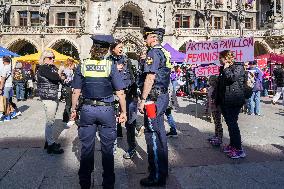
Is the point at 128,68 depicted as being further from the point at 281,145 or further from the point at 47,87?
the point at 281,145

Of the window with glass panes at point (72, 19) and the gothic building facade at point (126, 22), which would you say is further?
the window with glass panes at point (72, 19)

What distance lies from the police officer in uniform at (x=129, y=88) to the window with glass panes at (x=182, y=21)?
114 feet

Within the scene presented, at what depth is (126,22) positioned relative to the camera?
38062 mm

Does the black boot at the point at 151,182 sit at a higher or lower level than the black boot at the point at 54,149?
lower

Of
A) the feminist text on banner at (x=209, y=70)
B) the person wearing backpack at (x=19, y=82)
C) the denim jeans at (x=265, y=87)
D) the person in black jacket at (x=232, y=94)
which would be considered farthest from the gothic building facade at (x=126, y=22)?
the person in black jacket at (x=232, y=94)

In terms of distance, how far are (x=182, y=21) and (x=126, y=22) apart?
7078 millimetres

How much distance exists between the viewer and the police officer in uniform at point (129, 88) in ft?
19.7

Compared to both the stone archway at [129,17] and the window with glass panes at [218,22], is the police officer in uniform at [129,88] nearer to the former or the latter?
the stone archway at [129,17]

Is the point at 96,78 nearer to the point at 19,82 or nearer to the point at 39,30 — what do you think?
the point at 19,82

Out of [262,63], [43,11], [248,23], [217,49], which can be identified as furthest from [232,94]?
[248,23]

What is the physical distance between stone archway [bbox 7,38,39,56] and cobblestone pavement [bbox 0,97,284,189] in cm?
2903

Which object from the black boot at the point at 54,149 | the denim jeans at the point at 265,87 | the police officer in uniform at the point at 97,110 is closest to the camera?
the police officer in uniform at the point at 97,110

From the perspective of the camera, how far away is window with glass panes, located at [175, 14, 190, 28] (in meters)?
39.9

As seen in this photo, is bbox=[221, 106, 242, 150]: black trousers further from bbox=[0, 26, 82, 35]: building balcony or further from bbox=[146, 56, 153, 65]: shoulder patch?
bbox=[0, 26, 82, 35]: building balcony
